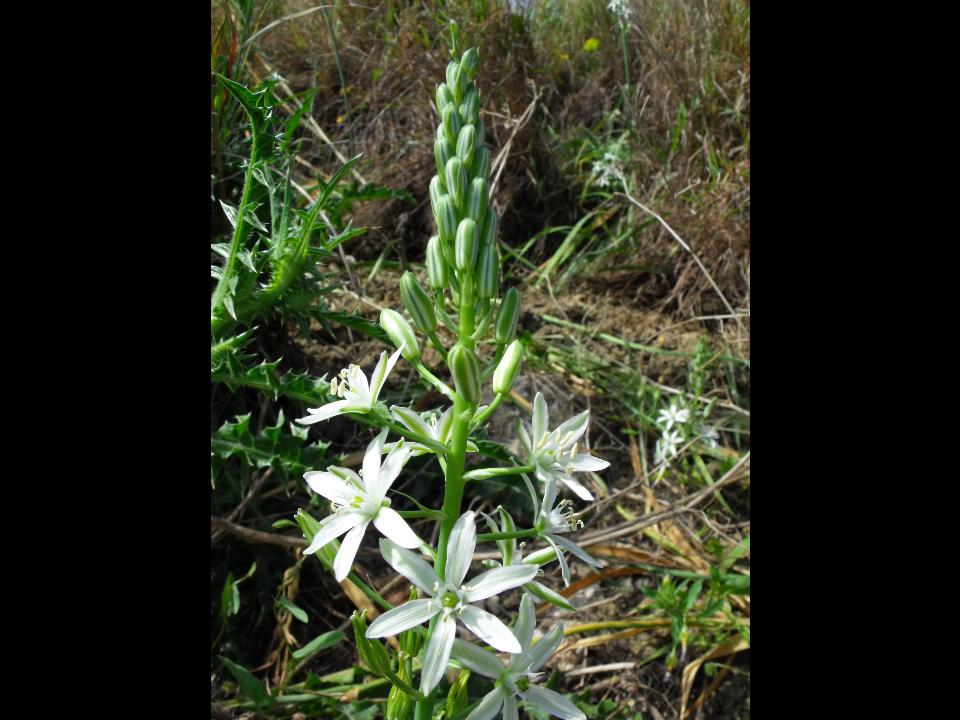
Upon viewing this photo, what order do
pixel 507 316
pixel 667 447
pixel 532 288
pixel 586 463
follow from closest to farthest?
pixel 507 316, pixel 586 463, pixel 667 447, pixel 532 288

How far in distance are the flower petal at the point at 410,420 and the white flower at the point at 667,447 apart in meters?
1.75

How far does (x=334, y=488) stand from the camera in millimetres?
1465

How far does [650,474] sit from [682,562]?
1.36ft

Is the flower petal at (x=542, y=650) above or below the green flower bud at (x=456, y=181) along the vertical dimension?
below

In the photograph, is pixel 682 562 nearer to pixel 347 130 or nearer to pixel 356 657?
pixel 356 657

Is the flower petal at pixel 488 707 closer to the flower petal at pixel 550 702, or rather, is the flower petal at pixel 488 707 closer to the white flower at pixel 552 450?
the flower petal at pixel 550 702

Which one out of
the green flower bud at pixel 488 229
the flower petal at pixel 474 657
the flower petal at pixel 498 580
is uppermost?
the green flower bud at pixel 488 229

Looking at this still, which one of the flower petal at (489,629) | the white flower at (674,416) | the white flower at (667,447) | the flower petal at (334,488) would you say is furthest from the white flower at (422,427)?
the white flower at (674,416)

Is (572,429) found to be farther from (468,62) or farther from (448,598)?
(468,62)

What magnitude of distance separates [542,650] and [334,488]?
552 mm

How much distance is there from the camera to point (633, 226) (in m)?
3.98

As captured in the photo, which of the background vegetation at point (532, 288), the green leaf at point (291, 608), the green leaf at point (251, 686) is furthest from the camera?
the background vegetation at point (532, 288)

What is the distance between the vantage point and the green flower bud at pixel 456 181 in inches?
58.3

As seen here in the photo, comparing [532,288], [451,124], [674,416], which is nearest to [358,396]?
[451,124]
